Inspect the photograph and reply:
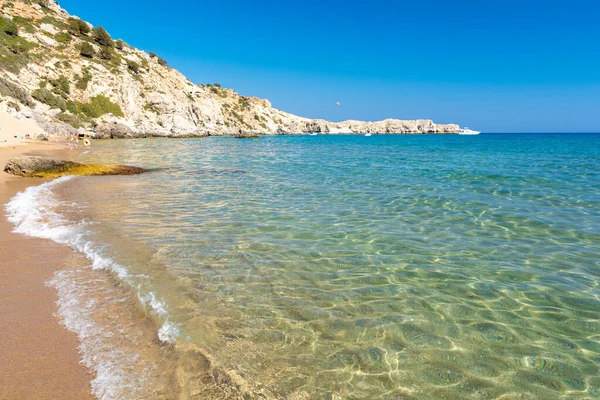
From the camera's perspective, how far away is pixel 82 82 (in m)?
72.5

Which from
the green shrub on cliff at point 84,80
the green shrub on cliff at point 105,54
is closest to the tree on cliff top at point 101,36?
the green shrub on cliff at point 105,54

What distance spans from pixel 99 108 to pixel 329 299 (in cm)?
8205

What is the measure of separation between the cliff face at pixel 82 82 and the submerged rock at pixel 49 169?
123 ft

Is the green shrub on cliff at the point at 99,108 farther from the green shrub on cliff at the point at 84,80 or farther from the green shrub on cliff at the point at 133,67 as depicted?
the green shrub on cliff at the point at 133,67

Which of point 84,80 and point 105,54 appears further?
point 105,54

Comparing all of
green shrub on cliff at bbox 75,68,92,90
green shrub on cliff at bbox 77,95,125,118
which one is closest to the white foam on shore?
green shrub on cliff at bbox 77,95,125,118

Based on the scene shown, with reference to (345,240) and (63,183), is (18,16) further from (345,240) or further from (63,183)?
(345,240)

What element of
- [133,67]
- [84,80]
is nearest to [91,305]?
[84,80]

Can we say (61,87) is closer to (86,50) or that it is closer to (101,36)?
(86,50)

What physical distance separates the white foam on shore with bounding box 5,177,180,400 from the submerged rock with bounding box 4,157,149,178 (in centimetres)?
900

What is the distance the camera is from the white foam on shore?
3.20 meters

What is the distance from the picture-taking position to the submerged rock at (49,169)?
16.7 meters

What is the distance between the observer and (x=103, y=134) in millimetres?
63125

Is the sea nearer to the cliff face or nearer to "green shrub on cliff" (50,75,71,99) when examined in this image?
the cliff face
